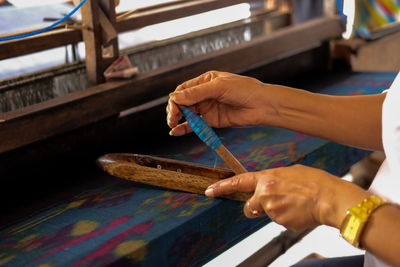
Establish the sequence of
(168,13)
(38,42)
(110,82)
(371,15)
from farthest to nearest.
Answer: (371,15) → (168,13) → (110,82) → (38,42)

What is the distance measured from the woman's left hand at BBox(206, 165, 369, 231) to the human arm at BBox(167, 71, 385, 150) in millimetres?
335

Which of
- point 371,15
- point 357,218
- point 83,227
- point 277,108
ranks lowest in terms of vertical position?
point 83,227

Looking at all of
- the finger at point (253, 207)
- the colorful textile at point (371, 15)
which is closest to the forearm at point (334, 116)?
the finger at point (253, 207)

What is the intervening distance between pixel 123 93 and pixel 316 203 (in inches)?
34.5

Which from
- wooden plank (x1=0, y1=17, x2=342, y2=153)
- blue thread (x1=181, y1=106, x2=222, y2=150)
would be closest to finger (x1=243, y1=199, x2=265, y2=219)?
blue thread (x1=181, y1=106, x2=222, y2=150)

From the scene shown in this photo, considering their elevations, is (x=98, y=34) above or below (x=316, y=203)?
above

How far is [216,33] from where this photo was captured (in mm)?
2312

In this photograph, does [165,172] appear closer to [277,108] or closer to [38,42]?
[277,108]

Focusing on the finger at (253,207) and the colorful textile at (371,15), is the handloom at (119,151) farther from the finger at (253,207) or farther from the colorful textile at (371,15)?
the colorful textile at (371,15)

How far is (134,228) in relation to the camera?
1133 mm

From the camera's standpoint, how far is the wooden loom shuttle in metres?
1.28

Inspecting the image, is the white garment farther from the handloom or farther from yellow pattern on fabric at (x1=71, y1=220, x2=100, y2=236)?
yellow pattern on fabric at (x1=71, y1=220, x2=100, y2=236)

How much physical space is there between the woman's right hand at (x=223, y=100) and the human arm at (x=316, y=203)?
0.30m

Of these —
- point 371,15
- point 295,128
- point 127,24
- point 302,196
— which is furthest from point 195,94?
point 371,15
